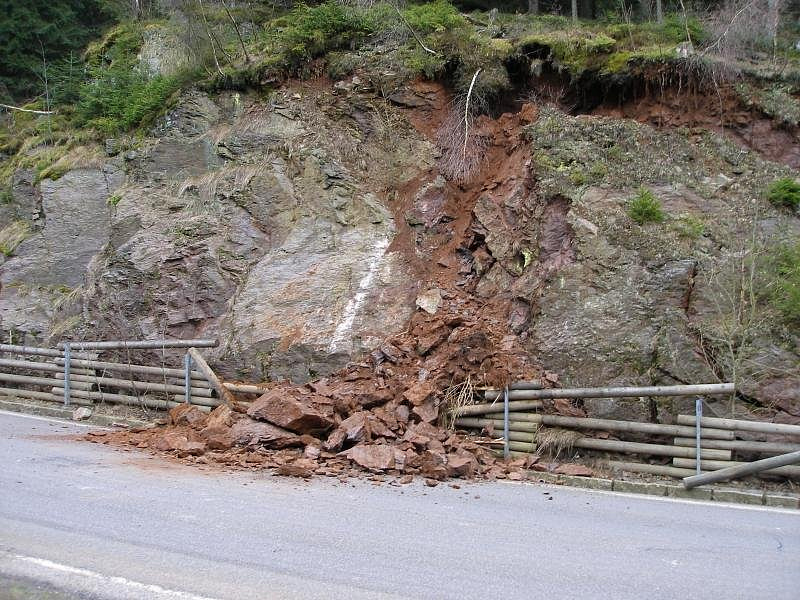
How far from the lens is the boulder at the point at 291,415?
9773 millimetres

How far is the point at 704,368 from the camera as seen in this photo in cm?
1008

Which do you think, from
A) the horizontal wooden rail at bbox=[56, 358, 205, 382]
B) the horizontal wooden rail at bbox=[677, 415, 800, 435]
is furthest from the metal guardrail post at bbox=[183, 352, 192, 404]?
the horizontal wooden rail at bbox=[677, 415, 800, 435]

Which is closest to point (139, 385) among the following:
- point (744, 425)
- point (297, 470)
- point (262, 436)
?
point (262, 436)

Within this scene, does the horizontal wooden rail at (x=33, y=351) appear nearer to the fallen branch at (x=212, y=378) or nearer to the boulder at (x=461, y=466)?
the fallen branch at (x=212, y=378)

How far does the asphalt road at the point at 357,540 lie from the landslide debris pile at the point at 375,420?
616 mm

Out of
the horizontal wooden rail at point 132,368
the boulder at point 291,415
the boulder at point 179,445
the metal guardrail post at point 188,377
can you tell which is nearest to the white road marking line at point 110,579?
the boulder at point 179,445

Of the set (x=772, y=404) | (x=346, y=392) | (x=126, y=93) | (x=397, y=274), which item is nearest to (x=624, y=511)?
(x=772, y=404)

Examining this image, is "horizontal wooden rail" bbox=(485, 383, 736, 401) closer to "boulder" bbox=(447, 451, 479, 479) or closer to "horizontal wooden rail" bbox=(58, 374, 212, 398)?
"boulder" bbox=(447, 451, 479, 479)

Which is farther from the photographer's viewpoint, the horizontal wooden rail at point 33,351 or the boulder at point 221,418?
the horizontal wooden rail at point 33,351

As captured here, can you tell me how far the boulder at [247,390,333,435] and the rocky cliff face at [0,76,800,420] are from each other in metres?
2.08

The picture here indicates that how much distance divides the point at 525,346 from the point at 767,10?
9.85 metres

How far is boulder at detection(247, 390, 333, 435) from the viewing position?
9.77 metres

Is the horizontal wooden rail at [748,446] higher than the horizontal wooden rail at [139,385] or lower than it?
lower

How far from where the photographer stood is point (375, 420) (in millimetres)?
9992
